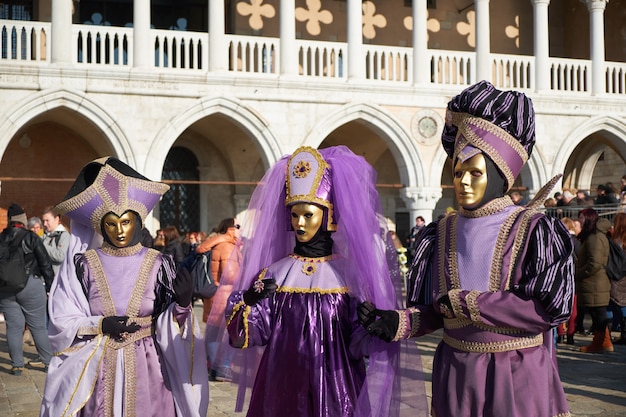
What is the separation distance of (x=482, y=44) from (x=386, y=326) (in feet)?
42.4

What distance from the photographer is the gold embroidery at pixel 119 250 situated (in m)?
3.67

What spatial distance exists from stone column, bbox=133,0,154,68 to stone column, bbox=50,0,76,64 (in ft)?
3.42

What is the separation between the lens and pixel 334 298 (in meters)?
3.24

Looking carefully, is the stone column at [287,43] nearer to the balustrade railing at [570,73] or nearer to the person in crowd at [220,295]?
the balustrade railing at [570,73]

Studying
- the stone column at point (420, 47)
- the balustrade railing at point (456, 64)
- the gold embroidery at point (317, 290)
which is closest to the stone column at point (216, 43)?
the stone column at point (420, 47)

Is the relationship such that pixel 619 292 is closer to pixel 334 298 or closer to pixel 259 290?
pixel 334 298

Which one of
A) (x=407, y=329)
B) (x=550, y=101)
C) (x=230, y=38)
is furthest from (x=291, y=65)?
(x=407, y=329)

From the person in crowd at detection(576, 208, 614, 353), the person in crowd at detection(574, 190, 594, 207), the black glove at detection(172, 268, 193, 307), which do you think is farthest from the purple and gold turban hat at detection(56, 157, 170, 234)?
the person in crowd at detection(574, 190, 594, 207)

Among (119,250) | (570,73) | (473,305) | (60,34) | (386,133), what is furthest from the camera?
(570,73)

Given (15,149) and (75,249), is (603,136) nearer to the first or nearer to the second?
(15,149)

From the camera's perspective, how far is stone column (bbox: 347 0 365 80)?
13.8m

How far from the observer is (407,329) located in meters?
2.69

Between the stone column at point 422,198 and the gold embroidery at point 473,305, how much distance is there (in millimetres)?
11950

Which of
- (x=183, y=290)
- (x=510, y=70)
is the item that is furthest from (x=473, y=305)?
(x=510, y=70)
